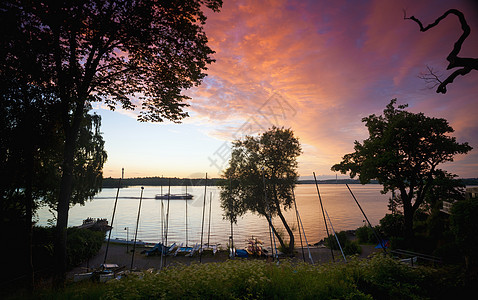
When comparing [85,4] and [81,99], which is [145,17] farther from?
[81,99]

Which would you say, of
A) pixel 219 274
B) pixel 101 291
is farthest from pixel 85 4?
pixel 219 274

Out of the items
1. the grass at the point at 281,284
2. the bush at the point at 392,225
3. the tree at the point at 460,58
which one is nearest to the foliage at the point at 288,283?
the grass at the point at 281,284

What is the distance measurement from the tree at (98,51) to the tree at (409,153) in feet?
57.4

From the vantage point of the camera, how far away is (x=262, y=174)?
2328 centimetres

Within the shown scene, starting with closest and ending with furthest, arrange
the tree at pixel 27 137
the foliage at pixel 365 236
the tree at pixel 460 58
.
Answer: the tree at pixel 460 58, the tree at pixel 27 137, the foliage at pixel 365 236

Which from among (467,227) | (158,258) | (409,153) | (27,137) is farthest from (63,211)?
(409,153)

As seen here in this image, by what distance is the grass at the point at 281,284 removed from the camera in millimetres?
6289

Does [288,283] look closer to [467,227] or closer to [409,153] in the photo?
[467,227]

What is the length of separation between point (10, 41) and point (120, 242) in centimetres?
3550

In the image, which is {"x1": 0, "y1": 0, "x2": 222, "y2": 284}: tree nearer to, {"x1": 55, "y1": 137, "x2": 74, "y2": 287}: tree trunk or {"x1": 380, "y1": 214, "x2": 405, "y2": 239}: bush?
{"x1": 55, "y1": 137, "x2": 74, "y2": 287}: tree trunk

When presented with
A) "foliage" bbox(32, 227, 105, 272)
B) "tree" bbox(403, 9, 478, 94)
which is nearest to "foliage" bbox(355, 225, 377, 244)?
"tree" bbox(403, 9, 478, 94)

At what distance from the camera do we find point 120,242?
113 ft

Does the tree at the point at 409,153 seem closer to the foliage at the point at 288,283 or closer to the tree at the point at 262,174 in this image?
the tree at the point at 262,174

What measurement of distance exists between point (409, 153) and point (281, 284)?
721 inches
